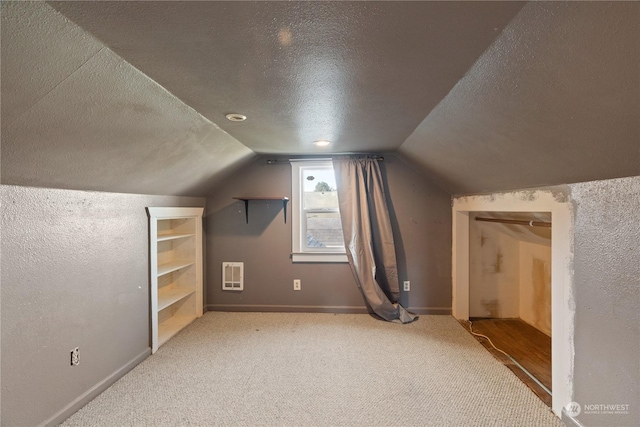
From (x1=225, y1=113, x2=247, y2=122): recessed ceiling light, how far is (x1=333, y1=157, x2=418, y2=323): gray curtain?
1362mm

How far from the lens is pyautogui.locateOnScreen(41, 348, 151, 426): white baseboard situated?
153 cm

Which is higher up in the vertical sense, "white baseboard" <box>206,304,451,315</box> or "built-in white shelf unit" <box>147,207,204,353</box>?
"built-in white shelf unit" <box>147,207,204,353</box>

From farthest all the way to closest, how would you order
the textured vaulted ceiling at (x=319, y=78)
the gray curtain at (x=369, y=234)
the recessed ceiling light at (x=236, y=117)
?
the gray curtain at (x=369, y=234), the recessed ceiling light at (x=236, y=117), the textured vaulted ceiling at (x=319, y=78)

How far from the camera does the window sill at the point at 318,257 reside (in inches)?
122

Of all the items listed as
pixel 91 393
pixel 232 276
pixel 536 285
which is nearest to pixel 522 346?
pixel 536 285

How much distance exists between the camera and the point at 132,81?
1.19 meters

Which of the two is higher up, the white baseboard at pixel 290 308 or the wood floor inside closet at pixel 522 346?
the white baseboard at pixel 290 308

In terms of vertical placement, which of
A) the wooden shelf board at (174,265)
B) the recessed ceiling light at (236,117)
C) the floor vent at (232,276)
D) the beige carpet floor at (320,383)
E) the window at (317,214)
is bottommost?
the beige carpet floor at (320,383)

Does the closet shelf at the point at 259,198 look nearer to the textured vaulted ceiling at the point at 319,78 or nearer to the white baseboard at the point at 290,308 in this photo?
the white baseboard at the point at 290,308

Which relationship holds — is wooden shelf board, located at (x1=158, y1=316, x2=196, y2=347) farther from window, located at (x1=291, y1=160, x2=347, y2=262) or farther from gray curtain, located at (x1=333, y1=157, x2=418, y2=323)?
gray curtain, located at (x1=333, y1=157, x2=418, y2=323)

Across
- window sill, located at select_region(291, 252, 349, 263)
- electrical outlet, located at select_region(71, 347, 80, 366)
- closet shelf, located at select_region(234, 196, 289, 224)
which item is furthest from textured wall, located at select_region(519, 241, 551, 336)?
electrical outlet, located at select_region(71, 347, 80, 366)

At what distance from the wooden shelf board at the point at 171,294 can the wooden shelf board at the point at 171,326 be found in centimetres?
25

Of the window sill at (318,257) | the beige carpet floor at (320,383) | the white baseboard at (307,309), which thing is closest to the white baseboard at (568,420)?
the beige carpet floor at (320,383)

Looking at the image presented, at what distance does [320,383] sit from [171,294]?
1.89 m
